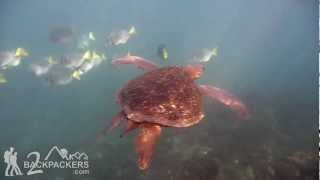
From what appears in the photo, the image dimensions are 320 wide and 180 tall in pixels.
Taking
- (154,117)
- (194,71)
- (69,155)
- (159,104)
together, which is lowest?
(154,117)

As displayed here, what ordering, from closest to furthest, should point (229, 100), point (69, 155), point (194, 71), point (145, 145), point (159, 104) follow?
point (145, 145)
point (159, 104)
point (229, 100)
point (194, 71)
point (69, 155)

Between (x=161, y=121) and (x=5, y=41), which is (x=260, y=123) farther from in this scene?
(x=5, y=41)

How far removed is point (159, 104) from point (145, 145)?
675 mm

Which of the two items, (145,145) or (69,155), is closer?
(145,145)

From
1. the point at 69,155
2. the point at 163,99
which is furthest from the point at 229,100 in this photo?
the point at 69,155

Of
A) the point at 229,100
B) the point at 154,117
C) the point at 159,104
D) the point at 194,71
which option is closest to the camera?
the point at 154,117

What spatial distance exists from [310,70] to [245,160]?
13836mm

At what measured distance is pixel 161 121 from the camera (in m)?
3.99

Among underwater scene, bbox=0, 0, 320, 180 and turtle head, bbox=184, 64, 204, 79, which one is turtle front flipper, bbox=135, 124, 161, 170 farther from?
turtle head, bbox=184, 64, 204, 79

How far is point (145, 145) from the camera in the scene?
366 cm

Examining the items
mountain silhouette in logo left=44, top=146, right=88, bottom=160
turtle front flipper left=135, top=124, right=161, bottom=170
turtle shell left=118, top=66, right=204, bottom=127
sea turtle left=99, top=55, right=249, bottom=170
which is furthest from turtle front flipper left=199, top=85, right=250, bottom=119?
mountain silhouette in logo left=44, top=146, right=88, bottom=160

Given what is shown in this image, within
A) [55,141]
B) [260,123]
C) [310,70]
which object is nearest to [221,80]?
[260,123]

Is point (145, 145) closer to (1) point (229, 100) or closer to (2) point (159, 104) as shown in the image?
(2) point (159, 104)

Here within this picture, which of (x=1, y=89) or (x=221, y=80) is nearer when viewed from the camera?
(x=221, y=80)
